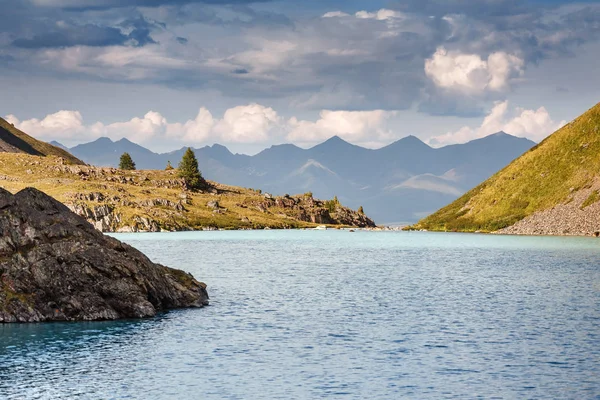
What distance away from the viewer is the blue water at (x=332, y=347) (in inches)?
1642

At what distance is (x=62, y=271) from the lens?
62.9 metres

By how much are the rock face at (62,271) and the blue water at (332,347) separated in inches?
86.8

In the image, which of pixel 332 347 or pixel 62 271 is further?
pixel 62 271

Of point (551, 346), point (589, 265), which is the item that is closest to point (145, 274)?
point (551, 346)

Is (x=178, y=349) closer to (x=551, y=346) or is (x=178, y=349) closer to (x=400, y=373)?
(x=400, y=373)

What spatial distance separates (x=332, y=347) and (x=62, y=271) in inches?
1038

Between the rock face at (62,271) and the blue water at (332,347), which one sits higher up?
the rock face at (62,271)

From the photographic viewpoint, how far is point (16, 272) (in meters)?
61.9

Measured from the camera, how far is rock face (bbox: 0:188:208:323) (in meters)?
62.2

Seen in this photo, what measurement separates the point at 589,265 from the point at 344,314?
76041 mm

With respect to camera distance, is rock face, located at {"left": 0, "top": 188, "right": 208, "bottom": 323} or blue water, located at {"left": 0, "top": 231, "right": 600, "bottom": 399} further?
rock face, located at {"left": 0, "top": 188, "right": 208, "bottom": 323}

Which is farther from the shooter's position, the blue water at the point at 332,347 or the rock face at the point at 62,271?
the rock face at the point at 62,271

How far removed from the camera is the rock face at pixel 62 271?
204 feet

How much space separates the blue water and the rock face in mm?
2204
